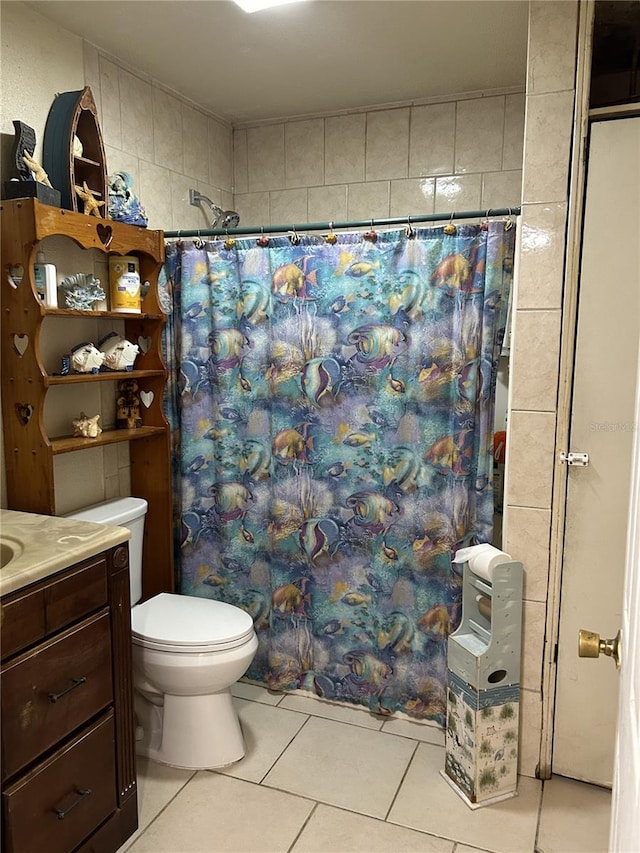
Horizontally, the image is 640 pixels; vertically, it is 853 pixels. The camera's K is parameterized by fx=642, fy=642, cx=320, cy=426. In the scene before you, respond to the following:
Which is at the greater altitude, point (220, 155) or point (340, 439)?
point (220, 155)

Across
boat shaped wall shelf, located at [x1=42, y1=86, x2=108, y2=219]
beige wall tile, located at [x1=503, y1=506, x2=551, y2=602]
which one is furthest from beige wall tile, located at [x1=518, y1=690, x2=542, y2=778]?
boat shaped wall shelf, located at [x1=42, y1=86, x2=108, y2=219]

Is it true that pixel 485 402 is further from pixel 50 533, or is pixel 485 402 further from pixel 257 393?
pixel 50 533

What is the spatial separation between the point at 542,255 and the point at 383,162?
1.18 meters

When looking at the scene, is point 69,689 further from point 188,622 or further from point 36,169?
point 36,169

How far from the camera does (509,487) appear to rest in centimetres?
202

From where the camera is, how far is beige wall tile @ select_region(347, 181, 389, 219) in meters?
2.84

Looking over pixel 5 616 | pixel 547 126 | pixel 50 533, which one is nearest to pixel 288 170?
pixel 547 126

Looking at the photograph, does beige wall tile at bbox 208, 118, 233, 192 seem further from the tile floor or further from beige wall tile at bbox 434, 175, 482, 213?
the tile floor

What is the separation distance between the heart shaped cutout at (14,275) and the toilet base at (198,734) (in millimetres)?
1401

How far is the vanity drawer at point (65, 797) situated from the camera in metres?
1.45

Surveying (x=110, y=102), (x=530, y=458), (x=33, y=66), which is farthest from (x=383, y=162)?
(x=530, y=458)

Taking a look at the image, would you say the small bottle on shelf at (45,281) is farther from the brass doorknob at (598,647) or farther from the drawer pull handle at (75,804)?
the brass doorknob at (598,647)

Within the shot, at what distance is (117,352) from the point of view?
2.31 metres

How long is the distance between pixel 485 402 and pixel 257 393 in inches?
34.0
